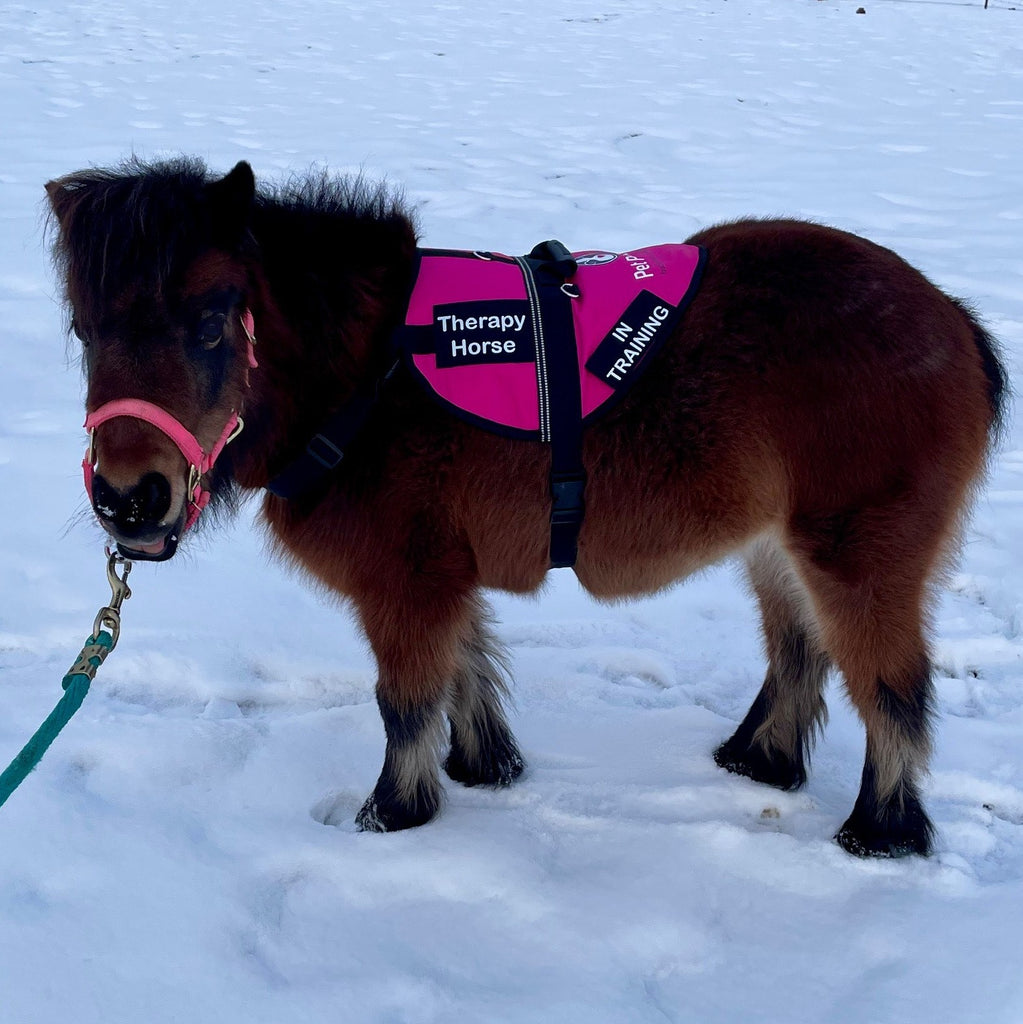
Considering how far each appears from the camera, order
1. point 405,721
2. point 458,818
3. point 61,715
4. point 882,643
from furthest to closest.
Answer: point 458,818 < point 405,721 < point 882,643 < point 61,715

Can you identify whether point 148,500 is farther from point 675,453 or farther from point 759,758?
point 759,758

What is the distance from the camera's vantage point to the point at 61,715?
1.97 m

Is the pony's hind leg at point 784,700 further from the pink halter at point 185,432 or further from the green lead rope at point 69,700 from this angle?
the green lead rope at point 69,700

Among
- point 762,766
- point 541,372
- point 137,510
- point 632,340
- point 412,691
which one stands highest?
point 632,340

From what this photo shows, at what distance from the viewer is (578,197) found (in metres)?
7.82

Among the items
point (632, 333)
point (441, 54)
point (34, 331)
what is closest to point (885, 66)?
point (441, 54)

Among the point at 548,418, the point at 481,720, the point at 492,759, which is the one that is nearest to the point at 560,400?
the point at 548,418

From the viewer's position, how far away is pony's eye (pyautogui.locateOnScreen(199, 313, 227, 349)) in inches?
84.0

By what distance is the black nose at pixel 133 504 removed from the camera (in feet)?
6.46

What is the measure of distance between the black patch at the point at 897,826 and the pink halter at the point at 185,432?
2.00 m

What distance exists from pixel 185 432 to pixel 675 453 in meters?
1.20

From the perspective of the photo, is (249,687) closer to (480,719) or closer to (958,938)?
(480,719)

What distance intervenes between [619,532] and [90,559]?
Answer: 2474mm

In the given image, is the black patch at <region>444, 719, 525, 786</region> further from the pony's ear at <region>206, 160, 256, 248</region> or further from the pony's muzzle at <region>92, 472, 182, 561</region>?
the pony's ear at <region>206, 160, 256, 248</region>
